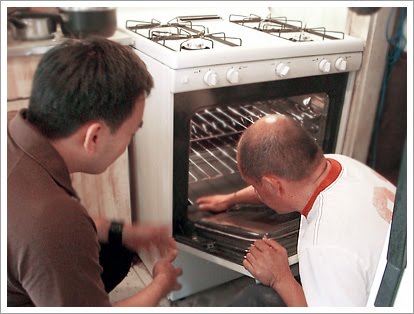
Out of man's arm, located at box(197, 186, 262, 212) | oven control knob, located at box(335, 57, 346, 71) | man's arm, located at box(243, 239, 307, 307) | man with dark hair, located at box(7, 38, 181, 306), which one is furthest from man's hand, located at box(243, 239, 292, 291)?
oven control knob, located at box(335, 57, 346, 71)

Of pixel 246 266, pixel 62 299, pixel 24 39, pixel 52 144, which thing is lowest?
pixel 246 266

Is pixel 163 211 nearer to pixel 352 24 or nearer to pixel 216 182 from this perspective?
pixel 216 182

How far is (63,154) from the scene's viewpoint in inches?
22.8

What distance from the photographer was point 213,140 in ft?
2.99

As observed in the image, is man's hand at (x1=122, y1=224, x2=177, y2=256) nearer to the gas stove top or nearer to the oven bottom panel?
the oven bottom panel

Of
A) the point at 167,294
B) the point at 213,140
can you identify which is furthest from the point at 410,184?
the point at 213,140

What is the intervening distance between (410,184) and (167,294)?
0.40m

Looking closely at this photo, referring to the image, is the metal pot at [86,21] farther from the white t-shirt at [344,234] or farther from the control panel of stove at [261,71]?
the white t-shirt at [344,234]

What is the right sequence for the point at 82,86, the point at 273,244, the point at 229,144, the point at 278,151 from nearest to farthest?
the point at 82,86
the point at 278,151
the point at 273,244
the point at 229,144

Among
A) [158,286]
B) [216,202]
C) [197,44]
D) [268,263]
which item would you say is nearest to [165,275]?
[158,286]

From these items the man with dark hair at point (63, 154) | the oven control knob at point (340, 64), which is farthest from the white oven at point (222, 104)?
the man with dark hair at point (63, 154)

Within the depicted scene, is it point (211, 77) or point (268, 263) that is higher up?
point (211, 77)

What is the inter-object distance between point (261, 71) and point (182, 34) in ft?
0.48

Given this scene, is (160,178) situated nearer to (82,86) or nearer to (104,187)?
(104,187)
